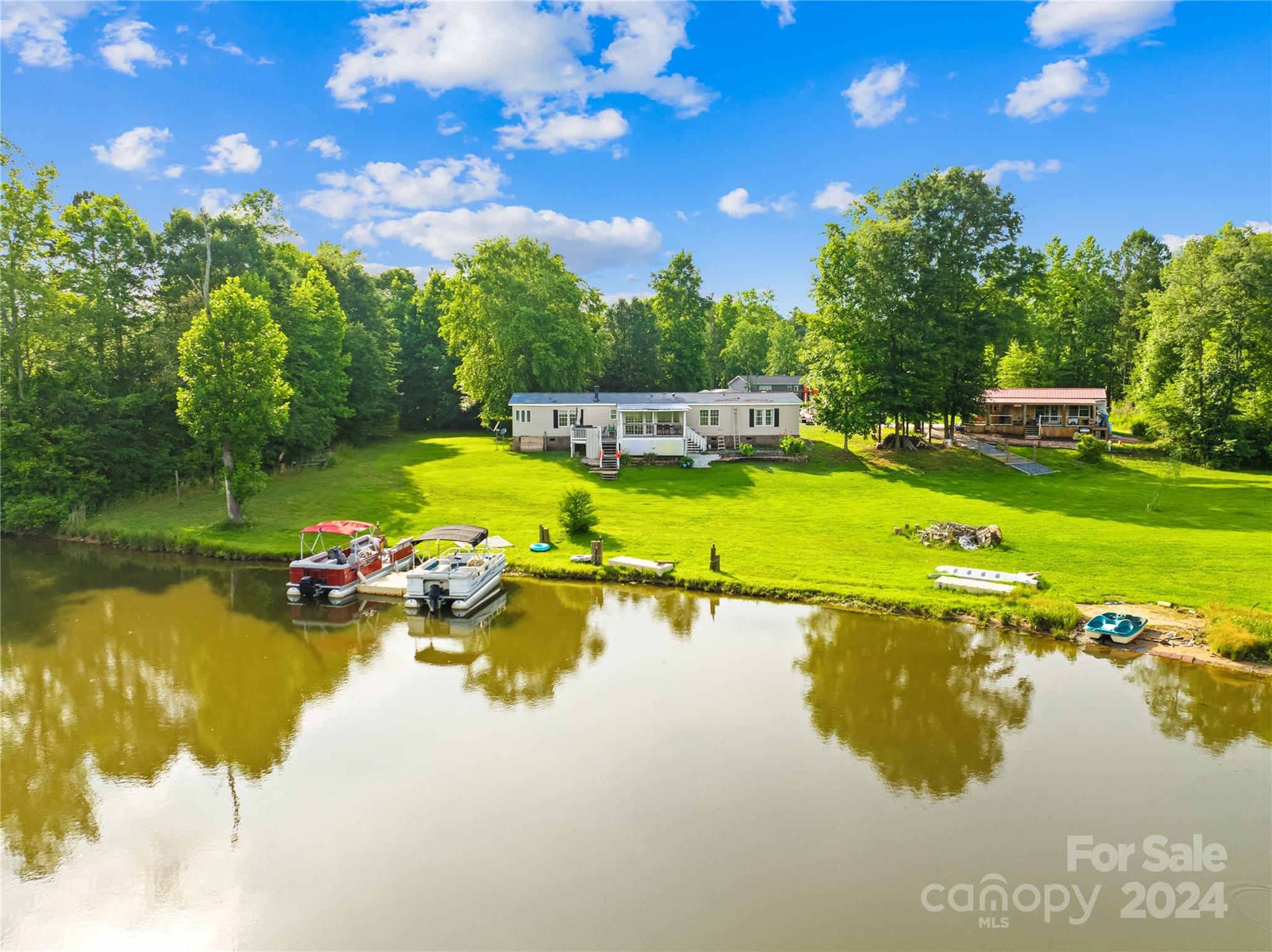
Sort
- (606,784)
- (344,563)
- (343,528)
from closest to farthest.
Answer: (606,784), (344,563), (343,528)

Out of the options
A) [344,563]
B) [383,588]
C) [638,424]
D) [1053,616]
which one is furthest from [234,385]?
[1053,616]

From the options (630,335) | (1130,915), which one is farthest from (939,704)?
(630,335)

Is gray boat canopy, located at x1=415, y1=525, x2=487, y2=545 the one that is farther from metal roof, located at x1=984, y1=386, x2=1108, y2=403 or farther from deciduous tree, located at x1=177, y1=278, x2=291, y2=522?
metal roof, located at x1=984, y1=386, x2=1108, y2=403

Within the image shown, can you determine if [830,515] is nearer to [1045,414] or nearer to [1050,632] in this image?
[1050,632]

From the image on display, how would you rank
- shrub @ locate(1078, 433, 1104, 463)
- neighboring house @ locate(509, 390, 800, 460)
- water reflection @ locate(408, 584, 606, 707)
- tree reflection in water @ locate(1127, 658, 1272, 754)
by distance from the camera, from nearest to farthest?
1. tree reflection in water @ locate(1127, 658, 1272, 754)
2. water reflection @ locate(408, 584, 606, 707)
3. shrub @ locate(1078, 433, 1104, 463)
4. neighboring house @ locate(509, 390, 800, 460)

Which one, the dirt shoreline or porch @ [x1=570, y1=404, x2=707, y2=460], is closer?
the dirt shoreline

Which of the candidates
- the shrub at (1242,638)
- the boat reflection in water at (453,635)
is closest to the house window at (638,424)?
the boat reflection in water at (453,635)

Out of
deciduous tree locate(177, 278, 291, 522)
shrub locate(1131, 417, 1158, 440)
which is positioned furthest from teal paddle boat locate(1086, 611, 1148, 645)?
shrub locate(1131, 417, 1158, 440)
